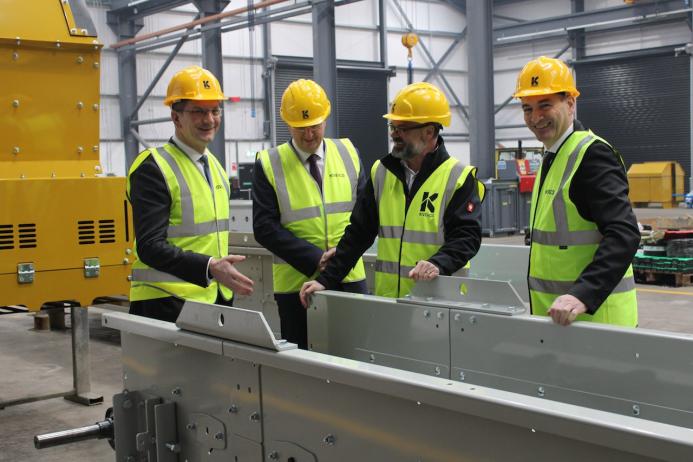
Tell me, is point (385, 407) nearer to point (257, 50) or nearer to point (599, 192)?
point (599, 192)

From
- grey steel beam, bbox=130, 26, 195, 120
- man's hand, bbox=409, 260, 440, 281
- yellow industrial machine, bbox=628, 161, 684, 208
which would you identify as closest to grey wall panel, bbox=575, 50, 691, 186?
yellow industrial machine, bbox=628, 161, 684, 208

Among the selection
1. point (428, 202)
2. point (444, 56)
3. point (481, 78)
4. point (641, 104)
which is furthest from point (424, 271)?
point (444, 56)

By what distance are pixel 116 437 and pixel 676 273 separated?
7.68 meters

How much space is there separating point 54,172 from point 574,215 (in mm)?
2733

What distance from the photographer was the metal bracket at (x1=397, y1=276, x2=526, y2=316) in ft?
7.59

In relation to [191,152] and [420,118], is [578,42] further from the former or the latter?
[191,152]

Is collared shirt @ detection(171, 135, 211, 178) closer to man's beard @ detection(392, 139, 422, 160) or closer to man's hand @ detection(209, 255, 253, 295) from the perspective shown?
man's hand @ detection(209, 255, 253, 295)

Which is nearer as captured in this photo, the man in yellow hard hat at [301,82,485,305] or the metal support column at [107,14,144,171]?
the man in yellow hard hat at [301,82,485,305]

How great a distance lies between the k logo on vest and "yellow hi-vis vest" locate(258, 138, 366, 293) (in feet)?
1.94

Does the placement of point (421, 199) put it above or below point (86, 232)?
above

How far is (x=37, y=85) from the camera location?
13.4 ft

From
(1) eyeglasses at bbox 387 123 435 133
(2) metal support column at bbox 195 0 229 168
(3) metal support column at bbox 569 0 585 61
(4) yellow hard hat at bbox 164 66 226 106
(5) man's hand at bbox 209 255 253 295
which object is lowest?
(5) man's hand at bbox 209 255 253 295

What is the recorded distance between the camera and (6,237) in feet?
12.7

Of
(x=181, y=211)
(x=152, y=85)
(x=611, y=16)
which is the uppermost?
(x=611, y=16)
